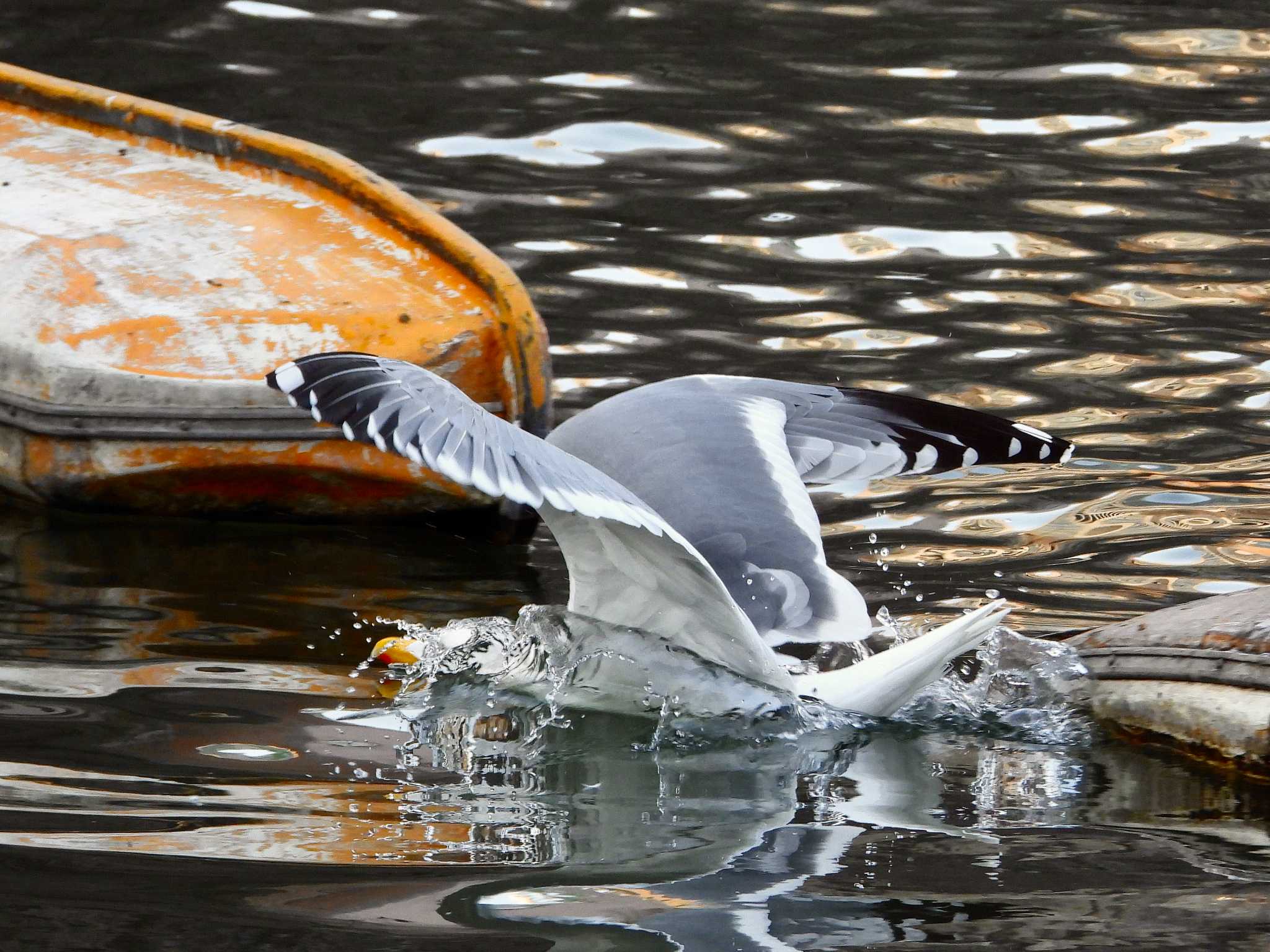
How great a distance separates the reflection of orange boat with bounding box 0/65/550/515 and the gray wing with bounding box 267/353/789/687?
49.7 inches

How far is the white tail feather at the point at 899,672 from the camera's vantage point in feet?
11.3

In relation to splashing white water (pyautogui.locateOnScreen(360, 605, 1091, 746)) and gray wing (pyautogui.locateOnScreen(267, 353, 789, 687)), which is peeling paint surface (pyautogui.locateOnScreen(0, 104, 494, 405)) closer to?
splashing white water (pyautogui.locateOnScreen(360, 605, 1091, 746))

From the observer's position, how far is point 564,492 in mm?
3227

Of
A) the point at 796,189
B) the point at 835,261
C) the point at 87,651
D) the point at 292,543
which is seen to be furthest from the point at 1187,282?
the point at 87,651

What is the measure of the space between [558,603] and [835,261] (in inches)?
113

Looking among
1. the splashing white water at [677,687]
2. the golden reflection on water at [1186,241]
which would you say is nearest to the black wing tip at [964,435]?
the splashing white water at [677,687]

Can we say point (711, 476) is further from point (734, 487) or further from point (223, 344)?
point (223, 344)

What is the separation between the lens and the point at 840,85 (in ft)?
31.0

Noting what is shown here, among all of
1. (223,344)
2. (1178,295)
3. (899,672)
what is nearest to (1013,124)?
(1178,295)

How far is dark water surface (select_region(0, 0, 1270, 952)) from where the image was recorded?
2879 mm

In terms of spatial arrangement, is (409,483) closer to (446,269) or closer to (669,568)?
(446,269)

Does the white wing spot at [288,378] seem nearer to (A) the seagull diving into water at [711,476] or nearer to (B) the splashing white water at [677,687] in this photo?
(A) the seagull diving into water at [711,476]

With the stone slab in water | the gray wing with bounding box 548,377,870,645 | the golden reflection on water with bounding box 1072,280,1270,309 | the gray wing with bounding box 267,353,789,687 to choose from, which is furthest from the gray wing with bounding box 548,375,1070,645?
the golden reflection on water with bounding box 1072,280,1270,309

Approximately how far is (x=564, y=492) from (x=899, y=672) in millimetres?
790
